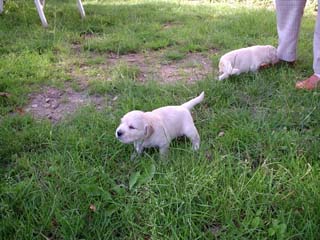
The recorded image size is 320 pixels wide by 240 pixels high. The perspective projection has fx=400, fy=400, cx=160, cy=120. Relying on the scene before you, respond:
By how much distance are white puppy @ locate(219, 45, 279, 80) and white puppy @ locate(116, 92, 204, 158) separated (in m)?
0.93

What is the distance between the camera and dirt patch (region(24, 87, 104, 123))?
3086 millimetres

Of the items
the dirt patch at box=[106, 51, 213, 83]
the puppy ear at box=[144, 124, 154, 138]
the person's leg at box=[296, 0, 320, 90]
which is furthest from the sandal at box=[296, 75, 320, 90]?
the puppy ear at box=[144, 124, 154, 138]

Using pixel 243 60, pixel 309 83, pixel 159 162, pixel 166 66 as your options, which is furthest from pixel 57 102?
pixel 309 83

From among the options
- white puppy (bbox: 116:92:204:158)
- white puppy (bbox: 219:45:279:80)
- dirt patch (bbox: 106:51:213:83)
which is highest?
white puppy (bbox: 116:92:204:158)

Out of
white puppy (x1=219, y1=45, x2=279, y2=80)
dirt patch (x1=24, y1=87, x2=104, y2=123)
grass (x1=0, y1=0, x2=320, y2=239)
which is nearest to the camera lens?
grass (x1=0, y1=0, x2=320, y2=239)

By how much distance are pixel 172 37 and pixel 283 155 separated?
2.92m

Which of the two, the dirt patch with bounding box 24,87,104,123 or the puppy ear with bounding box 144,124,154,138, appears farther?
the dirt patch with bounding box 24,87,104,123

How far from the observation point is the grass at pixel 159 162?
70.3 inches

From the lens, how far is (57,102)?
3273 mm

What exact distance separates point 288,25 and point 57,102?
212 centimetres

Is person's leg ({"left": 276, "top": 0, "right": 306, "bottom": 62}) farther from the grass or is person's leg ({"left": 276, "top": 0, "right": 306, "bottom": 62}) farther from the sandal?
the sandal

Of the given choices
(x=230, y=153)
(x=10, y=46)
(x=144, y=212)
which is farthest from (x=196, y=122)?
(x=10, y=46)

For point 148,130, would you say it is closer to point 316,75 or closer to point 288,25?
point 316,75

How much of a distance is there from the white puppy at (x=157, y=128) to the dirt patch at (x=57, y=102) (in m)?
0.90
